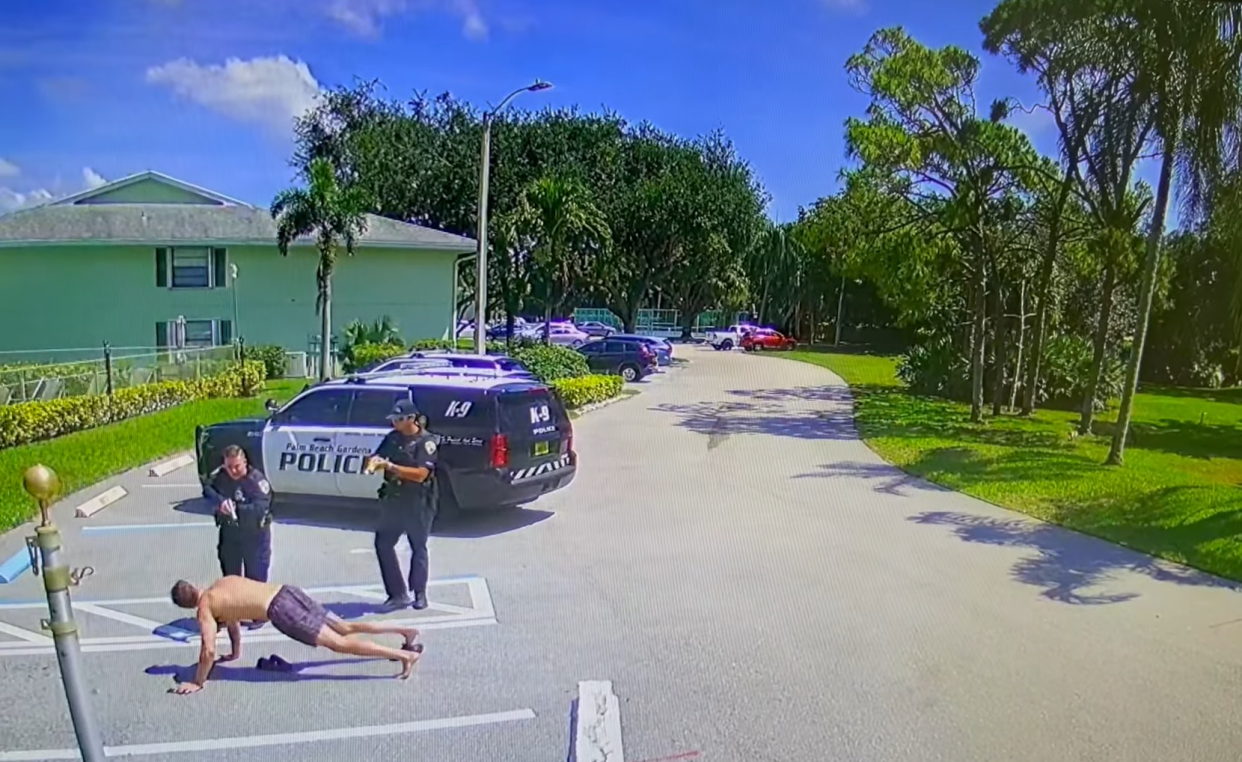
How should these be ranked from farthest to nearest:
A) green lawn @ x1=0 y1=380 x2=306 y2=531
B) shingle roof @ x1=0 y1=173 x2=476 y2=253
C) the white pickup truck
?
the white pickup truck
shingle roof @ x1=0 y1=173 x2=476 y2=253
green lawn @ x1=0 y1=380 x2=306 y2=531

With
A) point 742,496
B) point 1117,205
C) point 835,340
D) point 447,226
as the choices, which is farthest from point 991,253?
point 835,340

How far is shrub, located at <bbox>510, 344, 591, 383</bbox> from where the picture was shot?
74.2ft

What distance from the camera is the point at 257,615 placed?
17.7 ft

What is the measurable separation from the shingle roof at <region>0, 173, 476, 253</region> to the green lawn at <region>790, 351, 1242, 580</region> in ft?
49.9

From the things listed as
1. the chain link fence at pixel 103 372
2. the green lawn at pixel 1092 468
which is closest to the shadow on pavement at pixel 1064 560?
the green lawn at pixel 1092 468

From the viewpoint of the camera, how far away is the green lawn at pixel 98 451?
412 inches

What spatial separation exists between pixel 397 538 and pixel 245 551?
101 cm

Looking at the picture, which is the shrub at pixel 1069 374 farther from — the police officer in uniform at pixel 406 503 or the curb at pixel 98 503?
the police officer in uniform at pixel 406 503

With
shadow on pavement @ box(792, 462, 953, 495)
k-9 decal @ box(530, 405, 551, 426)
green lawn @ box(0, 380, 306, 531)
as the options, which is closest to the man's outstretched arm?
green lawn @ box(0, 380, 306, 531)

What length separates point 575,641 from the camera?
20.8 ft

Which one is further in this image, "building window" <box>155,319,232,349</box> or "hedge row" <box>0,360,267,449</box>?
"building window" <box>155,319,232,349</box>

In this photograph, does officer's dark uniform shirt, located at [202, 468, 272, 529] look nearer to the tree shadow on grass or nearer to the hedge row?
the hedge row

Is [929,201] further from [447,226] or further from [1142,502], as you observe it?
[447,226]

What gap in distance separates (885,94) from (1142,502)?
11924mm
